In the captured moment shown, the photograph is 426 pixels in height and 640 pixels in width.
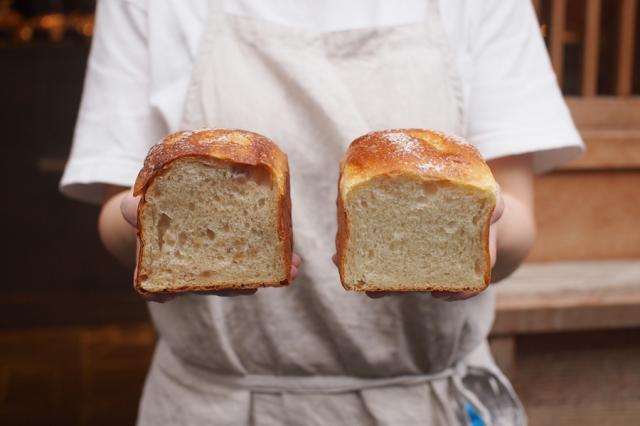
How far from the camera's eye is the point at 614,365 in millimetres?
2357

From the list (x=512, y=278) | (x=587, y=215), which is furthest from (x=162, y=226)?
(x=587, y=215)

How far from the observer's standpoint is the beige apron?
1520 millimetres

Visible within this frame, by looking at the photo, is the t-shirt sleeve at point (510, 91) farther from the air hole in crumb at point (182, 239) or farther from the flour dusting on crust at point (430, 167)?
the air hole in crumb at point (182, 239)

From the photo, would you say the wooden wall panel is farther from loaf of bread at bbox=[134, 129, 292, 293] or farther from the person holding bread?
loaf of bread at bbox=[134, 129, 292, 293]

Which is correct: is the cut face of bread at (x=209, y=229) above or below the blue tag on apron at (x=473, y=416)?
above

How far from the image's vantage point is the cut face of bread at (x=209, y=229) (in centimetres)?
118

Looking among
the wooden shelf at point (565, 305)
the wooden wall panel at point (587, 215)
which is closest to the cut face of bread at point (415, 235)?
the wooden shelf at point (565, 305)

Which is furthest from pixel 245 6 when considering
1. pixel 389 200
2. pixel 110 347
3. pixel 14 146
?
pixel 14 146

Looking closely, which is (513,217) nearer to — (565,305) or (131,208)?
(131,208)

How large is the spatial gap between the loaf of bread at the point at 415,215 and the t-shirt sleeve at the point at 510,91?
13.1 inches

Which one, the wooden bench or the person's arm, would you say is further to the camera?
the wooden bench

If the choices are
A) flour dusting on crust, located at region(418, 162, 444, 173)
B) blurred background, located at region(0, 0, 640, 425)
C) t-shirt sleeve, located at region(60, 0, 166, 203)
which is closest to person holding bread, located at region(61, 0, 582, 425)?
t-shirt sleeve, located at region(60, 0, 166, 203)

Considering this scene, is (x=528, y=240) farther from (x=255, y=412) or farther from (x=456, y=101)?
(x=255, y=412)

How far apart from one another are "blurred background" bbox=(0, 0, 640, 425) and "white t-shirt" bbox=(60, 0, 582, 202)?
82cm
